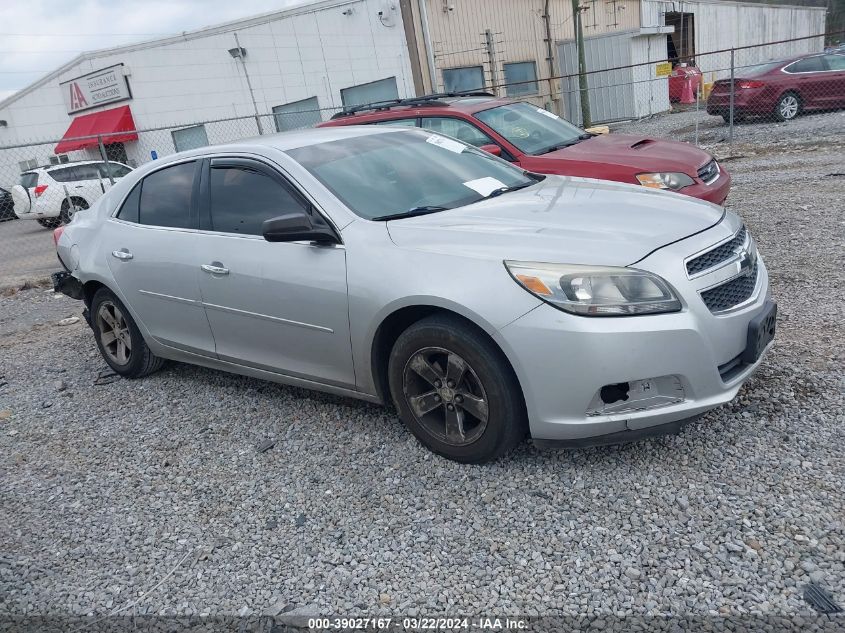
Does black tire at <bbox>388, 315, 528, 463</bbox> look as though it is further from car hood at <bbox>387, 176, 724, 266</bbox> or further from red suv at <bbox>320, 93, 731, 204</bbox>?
red suv at <bbox>320, 93, 731, 204</bbox>

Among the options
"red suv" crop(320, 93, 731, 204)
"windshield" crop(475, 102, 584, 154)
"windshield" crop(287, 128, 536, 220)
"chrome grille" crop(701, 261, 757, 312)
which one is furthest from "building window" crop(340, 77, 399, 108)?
"chrome grille" crop(701, 261, 757, 312)

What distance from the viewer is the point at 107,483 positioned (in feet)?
12.3

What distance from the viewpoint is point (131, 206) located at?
480cm

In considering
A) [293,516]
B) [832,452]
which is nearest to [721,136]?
[832,452]

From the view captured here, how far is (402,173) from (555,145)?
3.45 m

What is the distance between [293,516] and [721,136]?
15.4 metres

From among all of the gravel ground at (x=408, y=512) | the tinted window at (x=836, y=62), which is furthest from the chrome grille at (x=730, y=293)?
the tinted window at (x=836, y=62)

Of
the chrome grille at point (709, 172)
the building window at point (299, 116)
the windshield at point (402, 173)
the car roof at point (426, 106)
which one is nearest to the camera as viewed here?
the windshield at point (402, 173)

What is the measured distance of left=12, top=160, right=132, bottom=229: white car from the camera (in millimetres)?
16766

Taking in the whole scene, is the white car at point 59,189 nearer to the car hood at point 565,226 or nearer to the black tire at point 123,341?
the black tire at point 123,341

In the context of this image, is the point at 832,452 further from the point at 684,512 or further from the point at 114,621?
the point at 114,621

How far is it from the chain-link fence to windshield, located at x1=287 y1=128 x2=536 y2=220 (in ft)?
8.39

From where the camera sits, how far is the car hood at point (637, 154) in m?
6.26

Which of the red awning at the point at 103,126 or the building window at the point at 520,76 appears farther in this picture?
the building window at the point at 520,76
